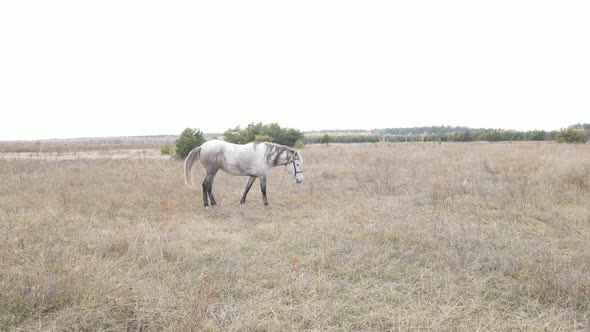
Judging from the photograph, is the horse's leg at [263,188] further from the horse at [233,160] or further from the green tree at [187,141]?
the green tree at [187,141]

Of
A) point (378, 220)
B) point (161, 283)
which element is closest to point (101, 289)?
point (161, 283)

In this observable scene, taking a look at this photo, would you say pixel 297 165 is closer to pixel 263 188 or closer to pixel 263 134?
pixel 263 188

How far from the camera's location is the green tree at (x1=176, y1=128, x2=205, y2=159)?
1911cm

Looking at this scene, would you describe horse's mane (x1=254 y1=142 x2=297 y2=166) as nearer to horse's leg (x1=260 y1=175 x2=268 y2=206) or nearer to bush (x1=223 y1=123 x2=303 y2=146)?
horse's leg (x1=260 y1=175 x2=268 y2=206)

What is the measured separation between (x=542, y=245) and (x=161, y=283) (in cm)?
548

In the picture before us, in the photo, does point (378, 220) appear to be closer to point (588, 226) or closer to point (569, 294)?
point (569, 294)

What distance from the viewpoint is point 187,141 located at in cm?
1911

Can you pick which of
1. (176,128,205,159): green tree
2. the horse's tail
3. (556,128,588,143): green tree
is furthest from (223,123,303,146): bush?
(556,128,588,143): green tree

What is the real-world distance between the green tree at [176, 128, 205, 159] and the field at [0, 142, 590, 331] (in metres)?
11.2

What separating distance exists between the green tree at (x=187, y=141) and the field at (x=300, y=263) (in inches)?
441

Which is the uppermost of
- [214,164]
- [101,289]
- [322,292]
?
[214,164]

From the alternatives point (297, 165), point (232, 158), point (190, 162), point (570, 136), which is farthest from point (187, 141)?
point (570, 136)

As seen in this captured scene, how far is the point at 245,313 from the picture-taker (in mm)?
2781

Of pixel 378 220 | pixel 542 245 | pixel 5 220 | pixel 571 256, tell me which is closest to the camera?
pixel 571 256
